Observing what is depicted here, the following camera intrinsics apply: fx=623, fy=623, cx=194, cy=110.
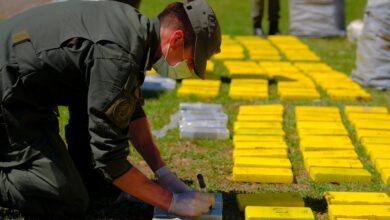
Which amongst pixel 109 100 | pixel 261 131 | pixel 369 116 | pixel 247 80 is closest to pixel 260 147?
pixel 261 131

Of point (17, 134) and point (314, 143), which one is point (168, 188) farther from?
point (314, 143)

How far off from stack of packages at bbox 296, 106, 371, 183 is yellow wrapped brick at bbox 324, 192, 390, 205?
46 centimetres

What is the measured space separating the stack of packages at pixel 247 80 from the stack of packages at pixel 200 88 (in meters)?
0.18

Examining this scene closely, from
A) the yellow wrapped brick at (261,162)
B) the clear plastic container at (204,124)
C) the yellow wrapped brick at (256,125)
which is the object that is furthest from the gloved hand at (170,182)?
the yellow wrapped brick at (256,125)

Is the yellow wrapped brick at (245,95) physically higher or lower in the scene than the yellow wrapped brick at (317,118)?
lower

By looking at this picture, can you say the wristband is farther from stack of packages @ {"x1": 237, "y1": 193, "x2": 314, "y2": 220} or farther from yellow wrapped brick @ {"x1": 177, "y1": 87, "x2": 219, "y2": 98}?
yellow wrapped brick @ {"x1": 177, "y1": 87, "x2": 219, "y2": 98}

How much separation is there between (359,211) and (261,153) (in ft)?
3.93

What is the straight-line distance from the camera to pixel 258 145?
4785mm

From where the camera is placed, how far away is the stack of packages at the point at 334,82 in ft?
21.4

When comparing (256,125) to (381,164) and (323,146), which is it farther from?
(381,164)

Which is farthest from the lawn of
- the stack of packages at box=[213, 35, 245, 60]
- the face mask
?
the stack of packages at box=[213, 35, 245, 60]

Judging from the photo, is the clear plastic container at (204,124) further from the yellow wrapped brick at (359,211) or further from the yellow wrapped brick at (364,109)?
the yellow wrapped brick at (359,211)

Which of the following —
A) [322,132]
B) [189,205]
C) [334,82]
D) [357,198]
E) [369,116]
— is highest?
[189,205]

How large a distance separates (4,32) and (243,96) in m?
3.49
